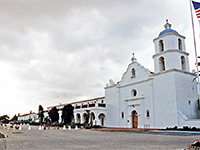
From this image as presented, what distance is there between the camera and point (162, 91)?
93.1ft

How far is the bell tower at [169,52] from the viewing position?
28328mm

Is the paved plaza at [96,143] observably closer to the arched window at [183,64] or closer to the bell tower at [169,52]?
the bell tower at [169,52]

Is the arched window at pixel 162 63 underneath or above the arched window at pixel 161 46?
underneath

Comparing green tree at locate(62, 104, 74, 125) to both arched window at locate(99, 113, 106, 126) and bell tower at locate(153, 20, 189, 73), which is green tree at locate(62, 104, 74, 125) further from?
bell tower at locate(153, 20, 189, 73)

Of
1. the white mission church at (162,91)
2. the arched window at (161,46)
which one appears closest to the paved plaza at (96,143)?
the white mission church at (162,91)

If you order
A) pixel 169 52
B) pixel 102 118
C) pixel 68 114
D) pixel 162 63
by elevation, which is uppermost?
pixel 169 52

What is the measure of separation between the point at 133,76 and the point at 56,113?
76.3 ft

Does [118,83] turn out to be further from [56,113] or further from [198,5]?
[198,5]

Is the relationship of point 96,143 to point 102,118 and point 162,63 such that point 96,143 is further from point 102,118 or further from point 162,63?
point 102,118

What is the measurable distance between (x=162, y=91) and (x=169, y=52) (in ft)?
18.3

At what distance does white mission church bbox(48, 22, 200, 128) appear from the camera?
26844 millimetres

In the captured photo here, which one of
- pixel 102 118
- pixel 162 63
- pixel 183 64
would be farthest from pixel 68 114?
pixel 183 64

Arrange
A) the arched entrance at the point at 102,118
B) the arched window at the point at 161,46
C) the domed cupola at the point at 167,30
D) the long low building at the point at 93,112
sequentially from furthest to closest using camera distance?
the arched entrance at the point at 102,118, the long low building at the point at 93,112, the arched window at the point at 161,46, the domed cupola at the point at 167,30

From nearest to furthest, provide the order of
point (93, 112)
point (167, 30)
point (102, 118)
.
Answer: point (167, 30) < point (93, 112) < point (102, 118)
